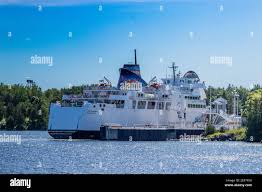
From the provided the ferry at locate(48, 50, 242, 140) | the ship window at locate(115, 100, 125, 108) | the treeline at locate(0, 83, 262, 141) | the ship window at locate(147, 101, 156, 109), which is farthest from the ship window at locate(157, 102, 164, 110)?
the treeline at locate(0, 83, 262, 141)

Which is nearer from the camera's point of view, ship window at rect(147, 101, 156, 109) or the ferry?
ship window at rect(147, 101, 156, 109)

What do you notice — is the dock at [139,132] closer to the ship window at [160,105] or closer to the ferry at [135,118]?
the ferry at [135,118]

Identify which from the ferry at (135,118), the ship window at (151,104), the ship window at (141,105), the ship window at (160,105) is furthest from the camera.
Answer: the ship window at (141,105)

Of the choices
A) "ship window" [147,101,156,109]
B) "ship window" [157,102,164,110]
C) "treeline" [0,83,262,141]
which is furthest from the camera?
"ship window" [157,102,164,110]

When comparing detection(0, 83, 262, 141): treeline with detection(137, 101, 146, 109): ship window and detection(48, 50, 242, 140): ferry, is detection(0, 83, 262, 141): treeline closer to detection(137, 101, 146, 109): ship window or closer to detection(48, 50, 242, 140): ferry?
detection(48, 50, 242, 140): ferry

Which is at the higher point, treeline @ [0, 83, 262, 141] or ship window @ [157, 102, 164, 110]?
ship window @ [157, 102, 164, 110]

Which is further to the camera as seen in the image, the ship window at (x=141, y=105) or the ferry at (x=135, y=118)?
the ship window at (x=141, y=105)

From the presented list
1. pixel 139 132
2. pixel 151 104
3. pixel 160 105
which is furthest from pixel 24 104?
pixel 139 132

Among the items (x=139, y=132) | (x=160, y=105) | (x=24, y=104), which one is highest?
(x=160, y=105)

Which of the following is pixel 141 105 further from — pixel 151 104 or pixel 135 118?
pixel 151 104

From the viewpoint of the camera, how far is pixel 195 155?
1166 cm

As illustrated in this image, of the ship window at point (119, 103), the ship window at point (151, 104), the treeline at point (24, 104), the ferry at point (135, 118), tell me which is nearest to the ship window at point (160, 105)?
the ferry at point (135, 118)

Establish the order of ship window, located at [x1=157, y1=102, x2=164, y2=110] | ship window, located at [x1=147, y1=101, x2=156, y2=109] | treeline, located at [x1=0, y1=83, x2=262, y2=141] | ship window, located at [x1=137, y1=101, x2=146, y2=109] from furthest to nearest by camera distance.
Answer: ship window, located at [x1=137, y1=101, x2=146, y2=109] → ship window, located at [x1=157, y1=102, x2=164, y2=110] → ship window, located at [x1=147, y1=101, x2=156, y2=109] → treeline, located at [x1=0, y1=83, x2=262, y2=141]
